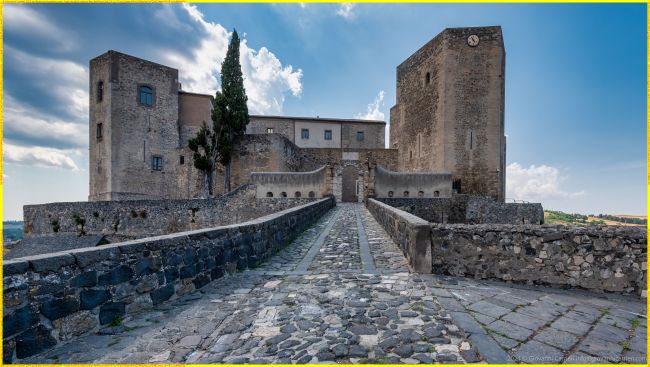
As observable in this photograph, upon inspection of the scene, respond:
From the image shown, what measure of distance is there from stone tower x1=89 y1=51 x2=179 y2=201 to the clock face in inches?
984

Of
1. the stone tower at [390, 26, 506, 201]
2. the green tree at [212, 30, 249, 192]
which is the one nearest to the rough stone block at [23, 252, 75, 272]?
the green tree at [212, 30, 249, 192]

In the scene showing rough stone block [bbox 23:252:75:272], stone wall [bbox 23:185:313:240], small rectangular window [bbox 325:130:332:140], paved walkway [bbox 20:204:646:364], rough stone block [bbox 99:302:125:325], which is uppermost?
small rectangular window [bbox 325:130:332:140]

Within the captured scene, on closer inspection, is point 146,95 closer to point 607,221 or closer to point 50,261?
point 50,261

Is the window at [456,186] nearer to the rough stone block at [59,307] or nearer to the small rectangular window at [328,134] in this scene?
the small rectangular window at [328,134]

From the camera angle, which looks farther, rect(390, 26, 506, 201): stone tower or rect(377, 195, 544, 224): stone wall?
rect(390, 26, 506, 201): stone tower

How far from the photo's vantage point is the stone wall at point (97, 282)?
2.16 metres

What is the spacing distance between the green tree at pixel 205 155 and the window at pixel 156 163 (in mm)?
3680

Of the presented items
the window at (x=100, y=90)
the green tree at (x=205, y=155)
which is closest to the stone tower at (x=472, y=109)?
the green tree at (x=205, y=155)

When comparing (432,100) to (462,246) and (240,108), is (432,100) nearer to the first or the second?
(240,108)

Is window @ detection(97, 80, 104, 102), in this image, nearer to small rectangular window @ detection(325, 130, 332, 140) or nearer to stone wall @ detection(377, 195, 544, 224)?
small rectangular window @ detection(325, 130, 332, 140)

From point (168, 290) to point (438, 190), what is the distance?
19.1 m

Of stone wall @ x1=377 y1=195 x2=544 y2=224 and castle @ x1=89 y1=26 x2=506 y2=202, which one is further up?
castle @ x1=89 y1=26 x2=506 y2=202

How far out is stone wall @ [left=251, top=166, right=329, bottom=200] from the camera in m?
20.4

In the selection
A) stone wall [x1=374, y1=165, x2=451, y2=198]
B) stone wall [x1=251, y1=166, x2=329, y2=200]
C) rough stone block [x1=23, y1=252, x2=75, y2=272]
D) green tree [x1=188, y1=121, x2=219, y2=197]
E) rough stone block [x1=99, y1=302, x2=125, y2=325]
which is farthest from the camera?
green tree [x1=188, y1=121, x2=219, y2=197]
